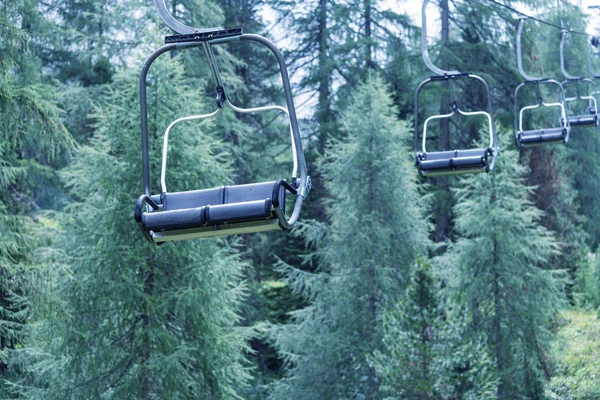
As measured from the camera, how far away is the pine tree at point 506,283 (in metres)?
15.4

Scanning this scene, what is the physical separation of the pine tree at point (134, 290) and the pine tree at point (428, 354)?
9.15ft

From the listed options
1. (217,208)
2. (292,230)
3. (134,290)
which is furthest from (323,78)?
(217,208)

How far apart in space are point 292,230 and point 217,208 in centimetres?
1475

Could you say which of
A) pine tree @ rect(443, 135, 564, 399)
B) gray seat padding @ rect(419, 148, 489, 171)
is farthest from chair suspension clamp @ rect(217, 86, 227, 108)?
pine tree @ rect(443, 135, 564, 399)

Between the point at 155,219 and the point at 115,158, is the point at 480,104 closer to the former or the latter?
the point at 115,158

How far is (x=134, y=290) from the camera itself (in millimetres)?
10375

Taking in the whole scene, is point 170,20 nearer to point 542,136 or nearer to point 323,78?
point 542,136

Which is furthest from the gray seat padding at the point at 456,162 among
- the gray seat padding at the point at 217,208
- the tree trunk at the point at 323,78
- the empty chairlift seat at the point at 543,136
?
the tree trunk at the point at 323,78

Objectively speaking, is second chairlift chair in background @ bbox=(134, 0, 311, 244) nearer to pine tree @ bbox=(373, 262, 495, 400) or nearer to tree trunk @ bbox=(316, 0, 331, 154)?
pine tree @ bbox=(373, 262, 495, 400)

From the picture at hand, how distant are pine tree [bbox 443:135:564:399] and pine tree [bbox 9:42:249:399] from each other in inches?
238

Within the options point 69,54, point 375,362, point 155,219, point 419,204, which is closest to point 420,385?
point 375,362

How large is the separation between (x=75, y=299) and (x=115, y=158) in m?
1.81

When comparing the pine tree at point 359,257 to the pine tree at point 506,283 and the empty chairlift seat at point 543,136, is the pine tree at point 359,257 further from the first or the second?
the empty chairlift seat at point 543,136

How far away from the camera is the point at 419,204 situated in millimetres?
16672
